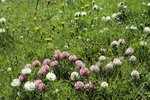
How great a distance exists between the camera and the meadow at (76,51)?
5.44 meters

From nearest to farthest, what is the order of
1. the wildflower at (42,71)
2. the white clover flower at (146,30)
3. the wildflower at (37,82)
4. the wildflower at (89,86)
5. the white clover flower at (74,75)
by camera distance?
the wildflower at (89,86) → the wildflower at (37,82) → the white clover flower at (74,75) → the wildflower at (42,71) → the white clover flower at (146,30)

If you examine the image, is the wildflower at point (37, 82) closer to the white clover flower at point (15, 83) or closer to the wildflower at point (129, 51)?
the white clover flower at point (15, 83)

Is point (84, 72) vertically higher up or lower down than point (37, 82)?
higher up

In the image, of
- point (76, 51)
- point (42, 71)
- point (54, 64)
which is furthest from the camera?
point (76, 51)

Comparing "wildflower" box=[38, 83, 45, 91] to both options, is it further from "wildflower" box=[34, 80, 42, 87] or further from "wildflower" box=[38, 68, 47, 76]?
"wildflower" box=[38, 68, 47, 76]

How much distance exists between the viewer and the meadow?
5.44 metres

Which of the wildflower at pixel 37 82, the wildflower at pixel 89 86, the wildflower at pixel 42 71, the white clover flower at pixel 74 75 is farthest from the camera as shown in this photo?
the wildflower at pixel 42 71

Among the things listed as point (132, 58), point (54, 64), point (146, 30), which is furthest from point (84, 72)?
point (146, 30)

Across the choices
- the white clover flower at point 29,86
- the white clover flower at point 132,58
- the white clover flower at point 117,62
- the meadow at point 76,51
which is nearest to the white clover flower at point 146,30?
the meadow at point 76,51

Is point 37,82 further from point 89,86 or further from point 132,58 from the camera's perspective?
point 132,58

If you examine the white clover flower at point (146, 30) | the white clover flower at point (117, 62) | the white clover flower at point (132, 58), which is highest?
the white clover flower at point (146, 30)

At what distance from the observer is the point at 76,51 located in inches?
258

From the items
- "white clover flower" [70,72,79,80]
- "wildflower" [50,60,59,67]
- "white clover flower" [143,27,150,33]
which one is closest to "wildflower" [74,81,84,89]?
"white clover flower" [70,72,79,80]

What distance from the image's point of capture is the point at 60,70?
6.00 meters
